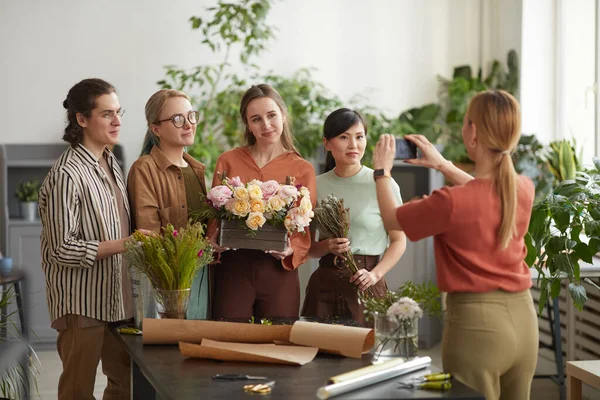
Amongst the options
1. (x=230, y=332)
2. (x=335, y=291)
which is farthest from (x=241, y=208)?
(x=335, y=291)


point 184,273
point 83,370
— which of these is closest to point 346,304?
point 184,273

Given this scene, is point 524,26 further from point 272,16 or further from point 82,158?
point 82,158

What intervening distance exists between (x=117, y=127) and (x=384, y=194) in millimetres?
1175

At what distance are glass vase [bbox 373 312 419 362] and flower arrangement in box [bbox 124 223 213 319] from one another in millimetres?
671

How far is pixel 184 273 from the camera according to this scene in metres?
2.75

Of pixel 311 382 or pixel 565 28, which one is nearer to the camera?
pixel 311 382

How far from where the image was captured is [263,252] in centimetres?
311

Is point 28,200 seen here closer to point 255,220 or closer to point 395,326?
point 255,220

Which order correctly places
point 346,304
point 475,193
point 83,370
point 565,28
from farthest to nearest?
1. point 565,28
2. point 346,304
3. point 83,370
4. point 475,193

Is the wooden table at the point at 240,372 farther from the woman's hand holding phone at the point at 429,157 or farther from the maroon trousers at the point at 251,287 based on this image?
the woman's hand holding phone at the point at 429,157

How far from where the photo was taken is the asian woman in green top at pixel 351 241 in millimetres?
3254

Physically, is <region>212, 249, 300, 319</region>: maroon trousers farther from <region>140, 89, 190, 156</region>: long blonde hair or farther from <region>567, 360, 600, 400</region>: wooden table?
<region>567, 360, 600, 400</region>: wooden table

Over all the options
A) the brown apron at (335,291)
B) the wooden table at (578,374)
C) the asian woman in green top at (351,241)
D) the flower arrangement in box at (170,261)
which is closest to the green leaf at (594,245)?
the wooden table at (578,374)

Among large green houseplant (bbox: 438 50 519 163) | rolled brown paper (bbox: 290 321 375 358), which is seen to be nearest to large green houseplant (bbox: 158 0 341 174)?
large green houseplant (bbox: 438 50 519 163)
